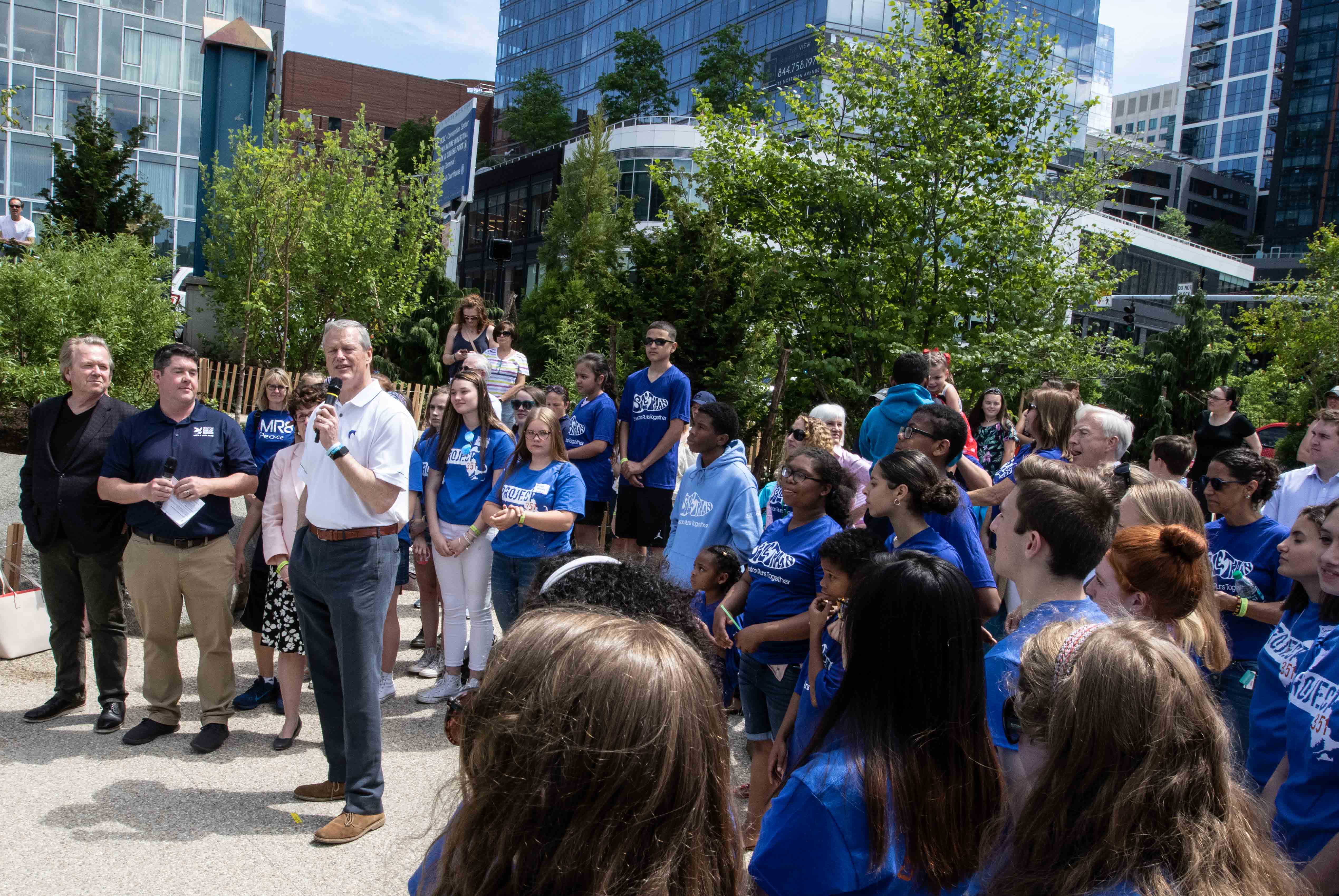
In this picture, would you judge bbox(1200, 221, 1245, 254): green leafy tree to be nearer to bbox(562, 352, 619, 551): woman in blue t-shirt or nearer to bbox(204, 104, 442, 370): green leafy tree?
bbox(204, 104, 442, 370): green leafy tree

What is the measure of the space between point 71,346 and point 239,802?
2.65 metres

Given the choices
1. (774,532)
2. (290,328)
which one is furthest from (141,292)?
(774,532)

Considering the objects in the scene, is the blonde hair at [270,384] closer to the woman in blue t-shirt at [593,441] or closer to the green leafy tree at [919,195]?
the woman in blue t-shirt at [593,441]

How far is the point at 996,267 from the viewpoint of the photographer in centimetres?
1373

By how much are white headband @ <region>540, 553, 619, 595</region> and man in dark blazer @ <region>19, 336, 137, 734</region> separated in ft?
12.3

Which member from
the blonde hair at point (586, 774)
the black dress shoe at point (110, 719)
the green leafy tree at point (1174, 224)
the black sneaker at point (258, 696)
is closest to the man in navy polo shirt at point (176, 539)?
the black dress shoe at point (110, 719)

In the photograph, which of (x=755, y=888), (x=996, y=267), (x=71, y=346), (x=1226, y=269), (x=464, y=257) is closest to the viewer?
(x=755, y=888)

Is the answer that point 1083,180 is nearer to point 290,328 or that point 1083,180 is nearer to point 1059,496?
point 1059,496

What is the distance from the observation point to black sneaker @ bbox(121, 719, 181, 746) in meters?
4.75

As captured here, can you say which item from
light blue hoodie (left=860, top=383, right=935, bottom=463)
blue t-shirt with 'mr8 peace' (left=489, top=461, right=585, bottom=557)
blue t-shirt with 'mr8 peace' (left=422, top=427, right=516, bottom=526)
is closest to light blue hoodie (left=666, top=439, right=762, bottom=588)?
blue t-shirt with 'mr8 peace' (left=489, top=461, right=585, bottom=557)

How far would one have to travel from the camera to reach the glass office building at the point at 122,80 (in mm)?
30453

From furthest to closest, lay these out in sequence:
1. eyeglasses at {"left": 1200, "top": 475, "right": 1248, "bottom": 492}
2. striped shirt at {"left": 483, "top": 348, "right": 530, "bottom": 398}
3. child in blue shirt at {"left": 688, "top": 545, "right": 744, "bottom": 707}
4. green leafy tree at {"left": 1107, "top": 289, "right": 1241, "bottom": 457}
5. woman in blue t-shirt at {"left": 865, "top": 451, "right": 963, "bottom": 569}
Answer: green leafy tree at {"left": 1107, "top": 289, "right": 1241, "bottom": 457}
striped shirt at {"left": 483, "top": 348, "right": 530, "bottom": 398}
child in blue shirt at {"left": 688, "top": 545, "right": 744, "bottom": 707}
eyeglasses at {"left": 1200, "top": 475, "right": 1248, "bottom": 492}
woman in blue t-shirt at {"left": 865, "top": 451, "right": 963, "bottom": 569}

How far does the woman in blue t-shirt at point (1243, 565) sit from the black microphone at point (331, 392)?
3557mm

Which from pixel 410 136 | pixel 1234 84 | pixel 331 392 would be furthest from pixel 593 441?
pixel 1234 84
